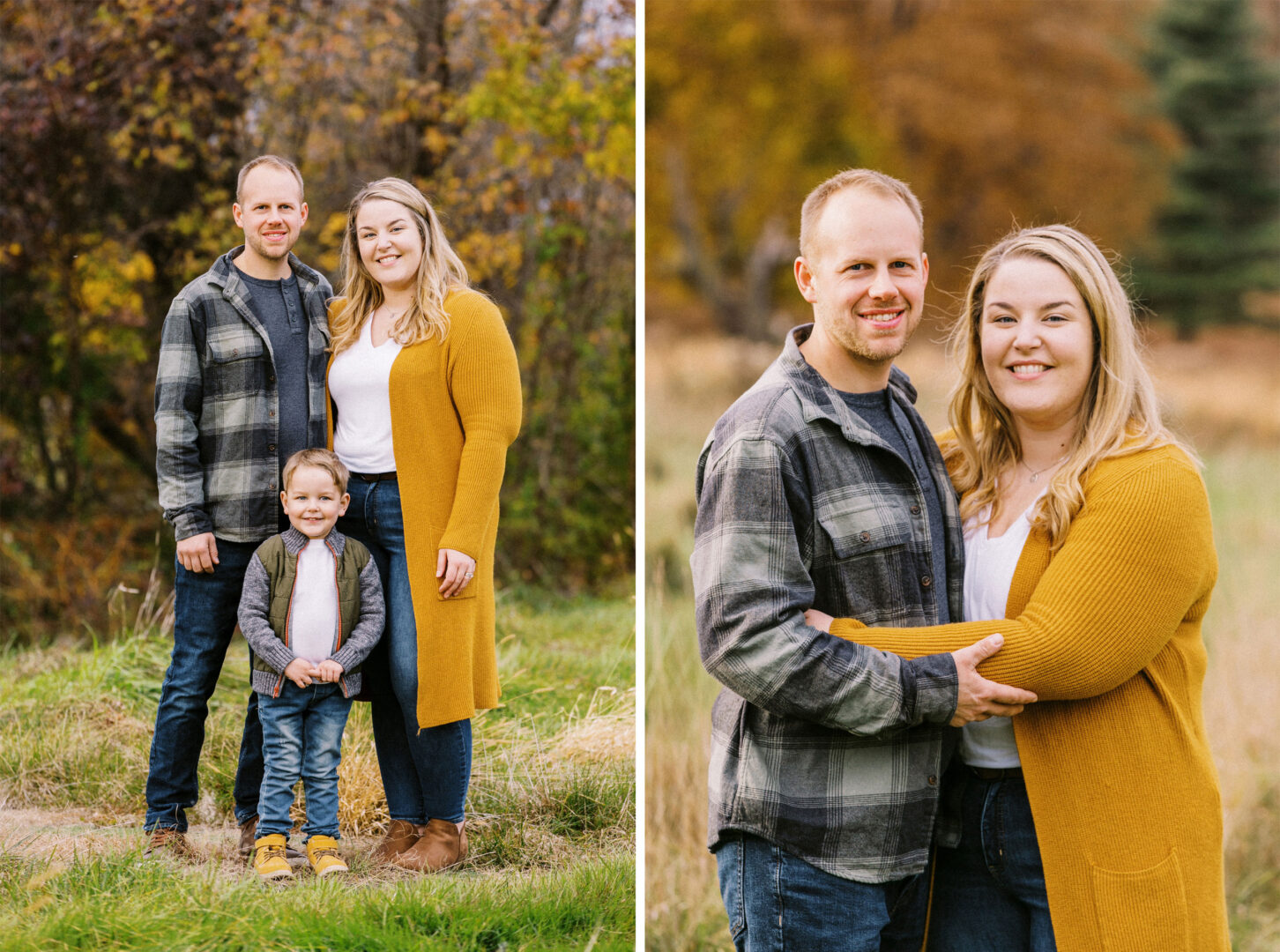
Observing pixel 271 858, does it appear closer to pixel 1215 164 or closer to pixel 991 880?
pixel 991 880

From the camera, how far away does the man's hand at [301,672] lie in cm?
283

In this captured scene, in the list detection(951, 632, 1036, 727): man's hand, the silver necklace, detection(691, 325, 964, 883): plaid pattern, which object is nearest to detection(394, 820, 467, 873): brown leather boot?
detection(691, 325, 964, 883): plaid pattern

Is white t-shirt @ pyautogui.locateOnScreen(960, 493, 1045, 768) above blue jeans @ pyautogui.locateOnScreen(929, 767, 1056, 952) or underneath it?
above

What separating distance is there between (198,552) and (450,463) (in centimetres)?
69

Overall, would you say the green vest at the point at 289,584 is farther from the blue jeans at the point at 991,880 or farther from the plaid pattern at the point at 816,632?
the blue jeans at the point at 991,880

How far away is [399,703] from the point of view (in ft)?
10.2

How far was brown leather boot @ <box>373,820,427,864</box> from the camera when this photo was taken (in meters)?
3.10

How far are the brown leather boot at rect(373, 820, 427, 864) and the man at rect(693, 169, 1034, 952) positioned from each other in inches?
48.4

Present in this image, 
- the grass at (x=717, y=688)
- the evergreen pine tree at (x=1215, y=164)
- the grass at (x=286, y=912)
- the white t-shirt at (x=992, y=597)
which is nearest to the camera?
the white t-shirt at (x=992, y=597)

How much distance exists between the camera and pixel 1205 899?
83.3 inches

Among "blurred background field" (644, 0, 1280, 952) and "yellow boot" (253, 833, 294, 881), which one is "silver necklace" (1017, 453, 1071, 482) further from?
"blurred background field" (644, 0, 1280, 952)

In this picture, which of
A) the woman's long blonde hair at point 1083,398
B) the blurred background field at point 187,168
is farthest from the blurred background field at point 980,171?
the woman's long blonde hair at point 1083,398

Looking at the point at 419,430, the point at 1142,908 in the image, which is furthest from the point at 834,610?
the point at 419,430

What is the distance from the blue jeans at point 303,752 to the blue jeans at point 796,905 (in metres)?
1.26
